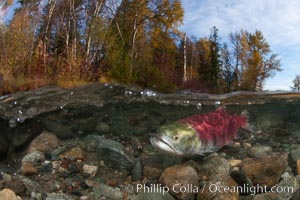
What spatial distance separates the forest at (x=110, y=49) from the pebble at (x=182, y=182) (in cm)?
873

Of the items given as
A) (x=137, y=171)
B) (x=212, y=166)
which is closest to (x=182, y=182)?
(x=137, y=171)

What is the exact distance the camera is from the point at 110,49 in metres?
19.2

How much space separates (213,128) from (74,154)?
438 centimetres

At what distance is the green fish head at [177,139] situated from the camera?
466 cm

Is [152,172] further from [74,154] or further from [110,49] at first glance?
[110,49]

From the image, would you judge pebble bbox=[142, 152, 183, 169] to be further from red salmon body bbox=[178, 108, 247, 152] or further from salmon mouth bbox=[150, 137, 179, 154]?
salmon mouth bbox=[150, 137, 179, 154]

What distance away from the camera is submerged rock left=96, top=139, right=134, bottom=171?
294 inches

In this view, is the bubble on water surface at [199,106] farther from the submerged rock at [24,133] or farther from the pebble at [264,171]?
the pebble at [264,171]

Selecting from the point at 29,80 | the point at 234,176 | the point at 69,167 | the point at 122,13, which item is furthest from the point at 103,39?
the point at 234,176

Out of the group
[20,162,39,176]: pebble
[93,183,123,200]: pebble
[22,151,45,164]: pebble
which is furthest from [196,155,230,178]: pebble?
[22,151,45,164]: pebble

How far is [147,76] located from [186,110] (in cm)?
297

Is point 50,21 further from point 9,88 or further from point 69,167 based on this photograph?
point 69,167

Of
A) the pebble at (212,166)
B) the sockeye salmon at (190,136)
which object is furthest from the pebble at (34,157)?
the sockeye salmon at (190,136)

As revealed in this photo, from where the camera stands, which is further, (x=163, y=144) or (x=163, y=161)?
(x=163, y=161)
